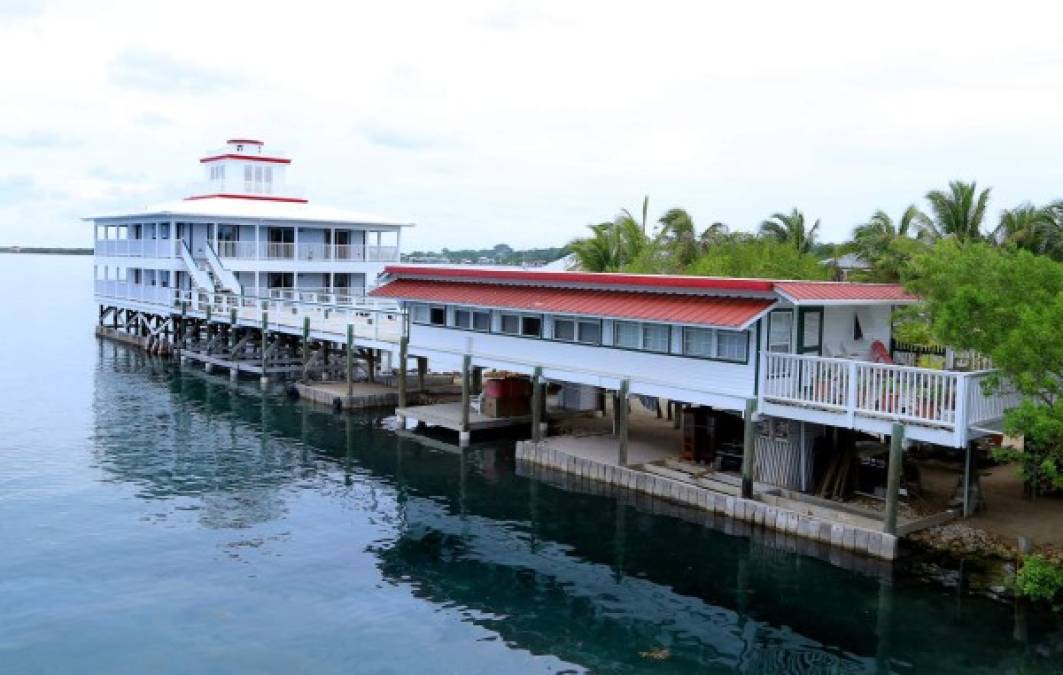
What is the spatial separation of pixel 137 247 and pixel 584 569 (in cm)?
4606

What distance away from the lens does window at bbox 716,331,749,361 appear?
23.6m

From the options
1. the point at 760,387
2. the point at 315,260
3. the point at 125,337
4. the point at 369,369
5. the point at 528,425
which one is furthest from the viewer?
the point at 125,337

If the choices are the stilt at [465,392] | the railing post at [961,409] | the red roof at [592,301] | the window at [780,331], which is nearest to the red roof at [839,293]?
the red roof at [592,301]

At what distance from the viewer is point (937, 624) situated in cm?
1764

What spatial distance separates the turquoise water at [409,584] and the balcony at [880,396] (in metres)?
3.15

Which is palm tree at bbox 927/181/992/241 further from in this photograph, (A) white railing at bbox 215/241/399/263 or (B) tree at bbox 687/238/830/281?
(A) white railing at bbox 215/241/399/263

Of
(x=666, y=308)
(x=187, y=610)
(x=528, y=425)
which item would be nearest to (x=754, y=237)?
(x=528, y=425)

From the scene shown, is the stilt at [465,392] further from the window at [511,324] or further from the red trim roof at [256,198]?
the red trim roof at [256,198]

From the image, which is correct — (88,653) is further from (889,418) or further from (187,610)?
(889,418)

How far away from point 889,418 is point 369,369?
1018 inches

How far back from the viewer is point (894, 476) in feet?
66.4

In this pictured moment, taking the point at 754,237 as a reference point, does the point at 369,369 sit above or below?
below

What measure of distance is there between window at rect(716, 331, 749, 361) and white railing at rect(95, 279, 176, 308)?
126 ft

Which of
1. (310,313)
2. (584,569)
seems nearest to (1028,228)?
(584,569)
